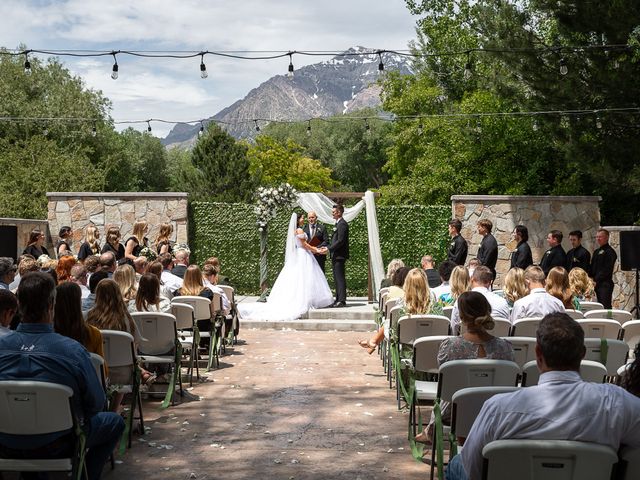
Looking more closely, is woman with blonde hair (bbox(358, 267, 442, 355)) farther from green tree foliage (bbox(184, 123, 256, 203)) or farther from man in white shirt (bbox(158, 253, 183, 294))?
green tree foliage (bbox(184, 123, 256, 203))

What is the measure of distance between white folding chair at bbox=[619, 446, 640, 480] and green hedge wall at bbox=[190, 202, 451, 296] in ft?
49.0

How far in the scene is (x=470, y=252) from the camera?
1719 cm

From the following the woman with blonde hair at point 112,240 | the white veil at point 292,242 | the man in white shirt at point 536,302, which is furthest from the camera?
the white veil at point 292,242

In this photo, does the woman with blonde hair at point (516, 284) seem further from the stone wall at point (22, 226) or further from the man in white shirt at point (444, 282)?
the stone wall at point (22, 226)

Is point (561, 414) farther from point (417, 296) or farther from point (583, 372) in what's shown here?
point (417, 296)

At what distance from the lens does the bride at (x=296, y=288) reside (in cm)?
1457

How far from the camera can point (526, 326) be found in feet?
22.3

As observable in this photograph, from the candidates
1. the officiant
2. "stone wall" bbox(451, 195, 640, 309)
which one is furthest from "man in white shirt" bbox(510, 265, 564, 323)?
"stone wall" bbox(451, 195, 640, 309)

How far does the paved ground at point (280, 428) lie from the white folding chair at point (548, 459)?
230 cm

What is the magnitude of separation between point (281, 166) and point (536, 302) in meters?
48.1

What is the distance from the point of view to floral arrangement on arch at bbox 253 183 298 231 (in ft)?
52.5

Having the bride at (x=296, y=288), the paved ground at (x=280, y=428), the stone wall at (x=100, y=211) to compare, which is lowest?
the paved ground at (x=280, y=428)

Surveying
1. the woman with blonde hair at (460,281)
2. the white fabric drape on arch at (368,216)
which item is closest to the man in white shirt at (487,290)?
the woman with blonde hair at (460,281)

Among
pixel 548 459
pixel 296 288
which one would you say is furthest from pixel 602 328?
pixel 296 288
